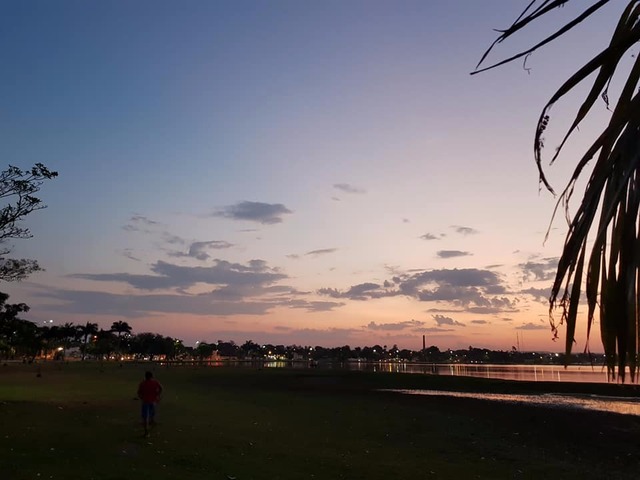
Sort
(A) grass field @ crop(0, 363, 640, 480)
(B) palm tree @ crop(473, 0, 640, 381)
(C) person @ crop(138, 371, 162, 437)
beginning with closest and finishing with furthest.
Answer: (B) palm tree @ crop(473, 0, 640, 381)
(A) grass field @ crop(0, 363, 640, 480)
(C) person @ crop(138, 371, 162, 437)

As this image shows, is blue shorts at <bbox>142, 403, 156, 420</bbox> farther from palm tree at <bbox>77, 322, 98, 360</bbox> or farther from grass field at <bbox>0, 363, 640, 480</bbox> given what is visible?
palm tree at <bbox>77, 322, 98, 360</bbox>

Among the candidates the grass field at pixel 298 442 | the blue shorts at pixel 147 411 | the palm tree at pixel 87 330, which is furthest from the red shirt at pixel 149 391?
the palm tree at pixel 87 330

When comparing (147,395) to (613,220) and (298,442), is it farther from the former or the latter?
(613,220)

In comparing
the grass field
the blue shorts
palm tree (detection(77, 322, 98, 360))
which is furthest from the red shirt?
palm tree (detection(77, 322, 98, 360))

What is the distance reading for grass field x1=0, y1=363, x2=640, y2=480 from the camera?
13.3m

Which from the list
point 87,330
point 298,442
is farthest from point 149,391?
point 87,330

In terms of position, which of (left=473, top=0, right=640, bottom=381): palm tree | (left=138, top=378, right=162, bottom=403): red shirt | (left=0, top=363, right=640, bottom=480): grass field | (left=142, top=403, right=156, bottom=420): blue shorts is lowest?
(left=0, top=363, right=640, bottom=480): grass field

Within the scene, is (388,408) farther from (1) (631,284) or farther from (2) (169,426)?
(1) (631,284)

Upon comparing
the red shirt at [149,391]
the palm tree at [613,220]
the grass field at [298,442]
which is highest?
the palm tree at [613,220]

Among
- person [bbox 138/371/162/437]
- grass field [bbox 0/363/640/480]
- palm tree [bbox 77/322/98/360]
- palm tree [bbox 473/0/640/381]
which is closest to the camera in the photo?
palm tree [bbox 473/0/640/381]

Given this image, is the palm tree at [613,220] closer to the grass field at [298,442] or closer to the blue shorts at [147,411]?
the grass field at [298,442]

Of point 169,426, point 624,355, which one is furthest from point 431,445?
point 624,355

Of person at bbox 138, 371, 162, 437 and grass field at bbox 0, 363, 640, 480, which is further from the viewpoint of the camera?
person at bbox 138, 371, 162, 437

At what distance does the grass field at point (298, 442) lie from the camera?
13297 mm
